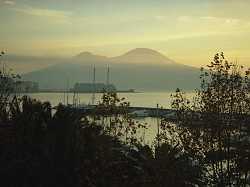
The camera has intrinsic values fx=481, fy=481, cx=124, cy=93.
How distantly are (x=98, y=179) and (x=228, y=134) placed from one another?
287 cm

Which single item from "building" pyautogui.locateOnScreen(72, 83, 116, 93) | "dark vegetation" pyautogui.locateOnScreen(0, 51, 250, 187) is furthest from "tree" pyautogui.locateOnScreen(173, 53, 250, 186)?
"building" pyautogui.locateOnScreen(72, 83, 116, 93)

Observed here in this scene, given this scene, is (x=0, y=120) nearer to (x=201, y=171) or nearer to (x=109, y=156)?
(x=109, y=156)

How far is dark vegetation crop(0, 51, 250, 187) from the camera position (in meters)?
10.0

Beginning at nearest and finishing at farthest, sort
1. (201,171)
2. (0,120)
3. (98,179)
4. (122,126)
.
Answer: (98,179) < (201,171) < (0,120) < (122,126)

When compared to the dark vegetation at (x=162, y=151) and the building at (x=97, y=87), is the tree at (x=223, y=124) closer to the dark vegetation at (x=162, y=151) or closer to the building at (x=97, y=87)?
the dark vegetation at (x=162, y=151)

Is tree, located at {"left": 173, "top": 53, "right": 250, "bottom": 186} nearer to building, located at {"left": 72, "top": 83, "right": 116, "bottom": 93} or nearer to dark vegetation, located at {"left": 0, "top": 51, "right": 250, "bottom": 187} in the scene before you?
dark vegetation, located at {"left": 0, "top": 51, "right": 250, "bottom": 187}

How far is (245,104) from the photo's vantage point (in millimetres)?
10266

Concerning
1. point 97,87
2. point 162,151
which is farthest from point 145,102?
point 162,151

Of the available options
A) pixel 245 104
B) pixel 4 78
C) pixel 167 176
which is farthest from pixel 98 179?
pixel 4 78

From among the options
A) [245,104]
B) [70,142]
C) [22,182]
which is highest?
[245,104]

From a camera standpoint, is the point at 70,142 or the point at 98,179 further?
the point at 70,142

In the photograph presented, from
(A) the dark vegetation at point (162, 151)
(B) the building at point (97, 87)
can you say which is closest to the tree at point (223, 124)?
(A) the dark vegetation at point (162, 151)

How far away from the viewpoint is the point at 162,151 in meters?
10.5

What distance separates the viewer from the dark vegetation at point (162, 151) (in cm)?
1000
